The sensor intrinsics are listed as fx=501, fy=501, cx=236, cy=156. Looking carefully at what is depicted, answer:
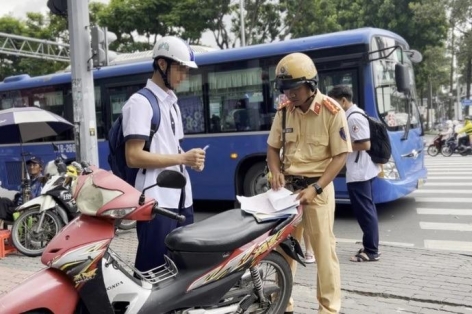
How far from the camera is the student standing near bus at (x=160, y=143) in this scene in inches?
120

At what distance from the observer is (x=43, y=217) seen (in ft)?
20.7

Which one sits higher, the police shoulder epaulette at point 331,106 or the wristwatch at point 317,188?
the police shoulder epaulette at point 331,106

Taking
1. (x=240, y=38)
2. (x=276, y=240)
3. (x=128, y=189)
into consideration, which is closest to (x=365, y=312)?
(x=276, y=240)

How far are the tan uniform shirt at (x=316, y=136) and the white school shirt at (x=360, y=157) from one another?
156cm

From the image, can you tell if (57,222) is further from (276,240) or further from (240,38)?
(240,38)

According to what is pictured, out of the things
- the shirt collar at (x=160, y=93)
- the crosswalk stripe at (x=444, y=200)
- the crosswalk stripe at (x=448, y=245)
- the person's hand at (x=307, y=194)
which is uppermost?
the shirt collar at (x=160, y=93)

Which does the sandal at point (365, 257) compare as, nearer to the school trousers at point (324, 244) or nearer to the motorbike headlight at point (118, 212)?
the school trousers at point (324, 244)

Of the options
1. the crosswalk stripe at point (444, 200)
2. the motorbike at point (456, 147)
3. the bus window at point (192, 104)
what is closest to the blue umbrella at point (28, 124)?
the bus window at point (192, 104)

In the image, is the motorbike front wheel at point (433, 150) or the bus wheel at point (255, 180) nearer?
the bus wheel at point (255, 180)

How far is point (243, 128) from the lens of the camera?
8.25 metres

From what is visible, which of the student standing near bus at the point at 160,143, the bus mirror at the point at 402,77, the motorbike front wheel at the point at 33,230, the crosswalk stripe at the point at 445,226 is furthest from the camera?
the bus mirror at the point at 402,77

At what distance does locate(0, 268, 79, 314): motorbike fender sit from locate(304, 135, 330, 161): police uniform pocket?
1704mm

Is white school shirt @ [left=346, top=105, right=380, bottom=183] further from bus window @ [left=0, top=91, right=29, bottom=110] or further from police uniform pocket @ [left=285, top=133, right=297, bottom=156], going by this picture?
bus window @ [left=0, top=91, right=29, bottom=110]

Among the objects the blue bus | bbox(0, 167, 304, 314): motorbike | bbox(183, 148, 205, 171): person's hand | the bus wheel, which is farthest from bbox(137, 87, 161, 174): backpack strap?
the bus wheel
